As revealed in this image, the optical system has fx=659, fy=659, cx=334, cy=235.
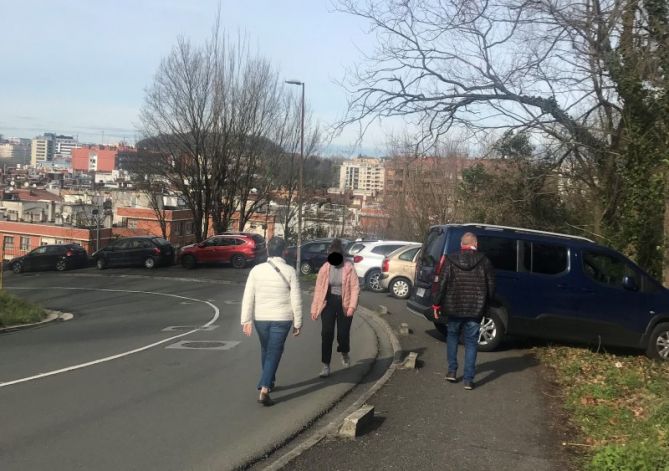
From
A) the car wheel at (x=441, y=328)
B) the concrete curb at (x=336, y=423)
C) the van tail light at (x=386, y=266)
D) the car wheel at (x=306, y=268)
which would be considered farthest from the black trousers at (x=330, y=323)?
the car wheel at (x=306, y=268)

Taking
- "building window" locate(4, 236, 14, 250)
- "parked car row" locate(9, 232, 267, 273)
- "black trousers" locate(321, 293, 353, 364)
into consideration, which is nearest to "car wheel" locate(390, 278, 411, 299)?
"black trousers" locate(321, 293, 353, 364)

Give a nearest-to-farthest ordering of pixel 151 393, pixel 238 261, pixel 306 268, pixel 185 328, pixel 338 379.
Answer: pixel 151 393 → pixel 338 379 → pixel 185 328 → pixel 306 268 → pixel 238 261

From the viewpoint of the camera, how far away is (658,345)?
9.97 m

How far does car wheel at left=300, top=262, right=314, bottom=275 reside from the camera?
27164mm

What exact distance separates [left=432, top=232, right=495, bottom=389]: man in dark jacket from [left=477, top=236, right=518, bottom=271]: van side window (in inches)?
109

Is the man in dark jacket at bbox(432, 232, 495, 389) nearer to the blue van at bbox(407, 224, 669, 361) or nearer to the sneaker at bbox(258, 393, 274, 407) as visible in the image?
the sneaker at bbox(258, 393, 274, 407)

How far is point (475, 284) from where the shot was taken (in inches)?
284

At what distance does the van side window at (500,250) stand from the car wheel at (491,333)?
2.58 ft

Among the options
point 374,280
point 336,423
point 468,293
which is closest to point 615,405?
point 468,293

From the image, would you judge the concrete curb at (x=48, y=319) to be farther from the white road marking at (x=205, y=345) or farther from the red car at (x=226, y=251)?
the red car at (x=226, y=251)

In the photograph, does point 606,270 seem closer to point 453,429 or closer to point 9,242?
point 453,429

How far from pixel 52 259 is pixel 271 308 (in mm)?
34172

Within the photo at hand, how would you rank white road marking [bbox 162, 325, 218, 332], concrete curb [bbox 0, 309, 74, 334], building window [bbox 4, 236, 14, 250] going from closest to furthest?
1. white road marking [bbox 162, 325, 218, 332]
2. concrete curb [bbox 0, 309, 74, 334]
3. building window [bbox 4, 236, 14, 250]

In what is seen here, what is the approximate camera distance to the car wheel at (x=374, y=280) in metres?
20.8
